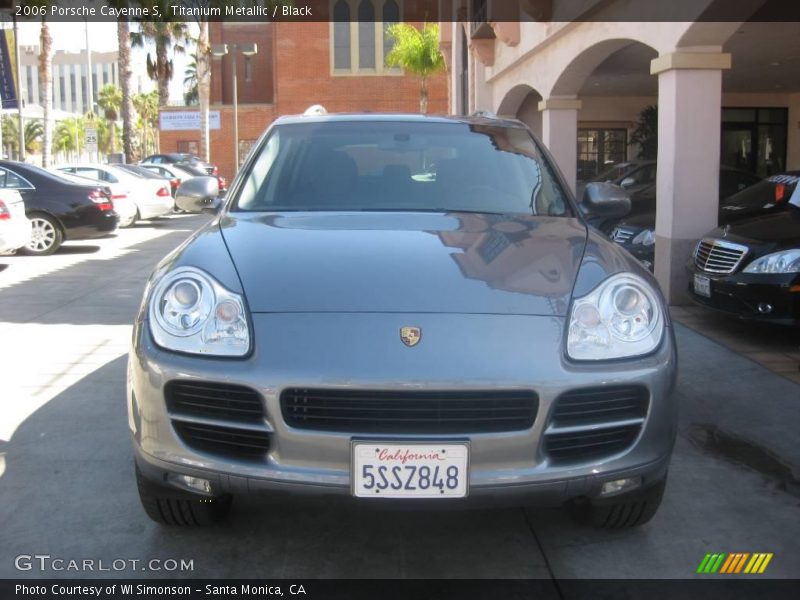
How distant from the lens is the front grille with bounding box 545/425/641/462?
279 centimetres

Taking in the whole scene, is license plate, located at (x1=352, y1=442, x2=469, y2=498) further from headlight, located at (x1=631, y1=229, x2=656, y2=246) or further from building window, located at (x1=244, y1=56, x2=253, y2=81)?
building window, located at (x1=244, y1=56, x2=253, y2=81)

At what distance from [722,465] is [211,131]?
4444 centimetres

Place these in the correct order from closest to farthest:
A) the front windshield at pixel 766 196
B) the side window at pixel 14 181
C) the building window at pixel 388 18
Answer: the front windshield at pixel 766 196
the side window at pixel 14 181
the building window at pixel 388 18

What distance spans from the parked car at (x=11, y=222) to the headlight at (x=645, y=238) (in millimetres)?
7596

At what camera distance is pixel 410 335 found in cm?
280

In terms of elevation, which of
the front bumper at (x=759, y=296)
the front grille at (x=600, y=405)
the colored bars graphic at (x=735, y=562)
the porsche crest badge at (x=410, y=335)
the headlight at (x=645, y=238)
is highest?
the porsche crest badge at (x=410, y=335)

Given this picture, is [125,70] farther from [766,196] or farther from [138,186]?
[766,196]

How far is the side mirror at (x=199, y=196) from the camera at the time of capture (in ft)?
15.4

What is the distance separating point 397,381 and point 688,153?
678cm

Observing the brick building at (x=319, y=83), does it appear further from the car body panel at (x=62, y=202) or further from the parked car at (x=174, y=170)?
the car body panel at (x=62, y=202)

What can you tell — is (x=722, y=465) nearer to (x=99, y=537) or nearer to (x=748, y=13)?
(x=99, y=537)

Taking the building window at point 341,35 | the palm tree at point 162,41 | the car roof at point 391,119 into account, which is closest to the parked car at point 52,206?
the car roof at point 391,119

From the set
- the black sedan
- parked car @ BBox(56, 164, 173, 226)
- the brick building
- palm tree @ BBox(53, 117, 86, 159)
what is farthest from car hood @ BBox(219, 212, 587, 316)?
palm tree @ BBox(53, 117, 86, 159)

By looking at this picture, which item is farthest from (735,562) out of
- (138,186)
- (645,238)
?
(138,186)
